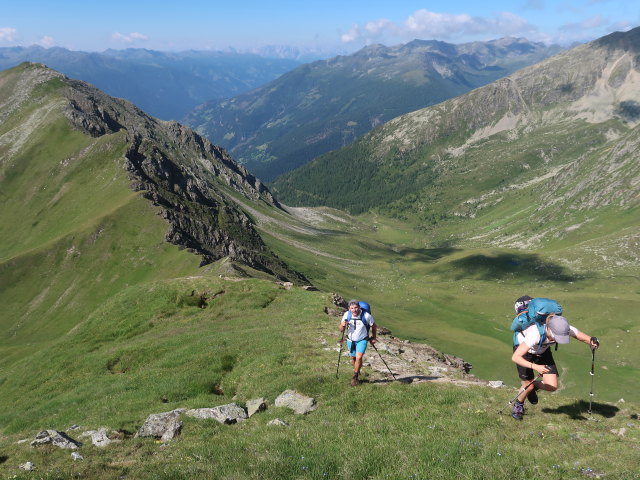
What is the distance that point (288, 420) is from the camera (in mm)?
18531

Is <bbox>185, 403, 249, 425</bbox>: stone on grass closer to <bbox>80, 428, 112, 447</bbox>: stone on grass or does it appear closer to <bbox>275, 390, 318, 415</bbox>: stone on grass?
<bbox>275, 390, 318, 415</bbox>: stone on grass

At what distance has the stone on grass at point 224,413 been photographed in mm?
19797

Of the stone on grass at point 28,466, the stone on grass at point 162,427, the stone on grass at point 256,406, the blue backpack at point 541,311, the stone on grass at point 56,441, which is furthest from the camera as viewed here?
the stone on grass at point 256,406

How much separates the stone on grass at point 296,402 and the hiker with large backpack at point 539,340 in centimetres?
884

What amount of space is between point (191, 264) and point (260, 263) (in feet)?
89.6

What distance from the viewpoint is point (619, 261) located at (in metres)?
168

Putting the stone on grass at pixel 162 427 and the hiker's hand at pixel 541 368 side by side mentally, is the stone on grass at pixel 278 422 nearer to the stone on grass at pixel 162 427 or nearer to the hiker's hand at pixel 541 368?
the stone on grass at pixel 162 427

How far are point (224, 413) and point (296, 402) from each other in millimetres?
3465

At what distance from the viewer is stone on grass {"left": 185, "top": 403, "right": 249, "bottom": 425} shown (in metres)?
19.8

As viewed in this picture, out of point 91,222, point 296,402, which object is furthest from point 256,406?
point 91,222

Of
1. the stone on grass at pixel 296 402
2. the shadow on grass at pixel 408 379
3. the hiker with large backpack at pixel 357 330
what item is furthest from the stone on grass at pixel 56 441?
the shadow on grass at pixel 408 379

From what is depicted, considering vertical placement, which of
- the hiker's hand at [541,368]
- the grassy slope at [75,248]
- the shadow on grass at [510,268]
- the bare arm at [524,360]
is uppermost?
the bare arm at [524,360]

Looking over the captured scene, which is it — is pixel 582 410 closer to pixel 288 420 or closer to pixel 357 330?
pixel 357 330

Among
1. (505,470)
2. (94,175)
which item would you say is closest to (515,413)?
(505,470)
